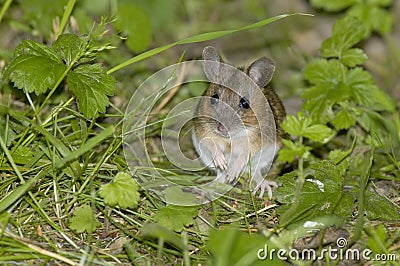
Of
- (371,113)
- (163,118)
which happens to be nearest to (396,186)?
(371,113)

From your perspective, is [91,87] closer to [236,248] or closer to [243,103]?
[243,103]

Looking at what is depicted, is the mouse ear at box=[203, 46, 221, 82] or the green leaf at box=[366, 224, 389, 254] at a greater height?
the mouse ear at box=[203, 46, 221, 82]

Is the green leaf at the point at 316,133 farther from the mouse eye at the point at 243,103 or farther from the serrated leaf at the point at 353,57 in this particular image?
the serrated leaf at the point at 353,57

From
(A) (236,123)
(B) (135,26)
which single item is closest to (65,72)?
(A) (236,123)

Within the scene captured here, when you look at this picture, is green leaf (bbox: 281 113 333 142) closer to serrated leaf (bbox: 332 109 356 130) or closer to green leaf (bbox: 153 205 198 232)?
green leaf (bbox: 153 205 198 232)

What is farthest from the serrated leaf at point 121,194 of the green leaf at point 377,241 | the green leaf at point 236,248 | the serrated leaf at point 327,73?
the serrated leaf at point 327,73

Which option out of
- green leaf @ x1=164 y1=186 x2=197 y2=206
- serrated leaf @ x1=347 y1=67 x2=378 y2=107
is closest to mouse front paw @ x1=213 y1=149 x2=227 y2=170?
green leaf @ x1=164 y1=186 x2=197 y2=206
